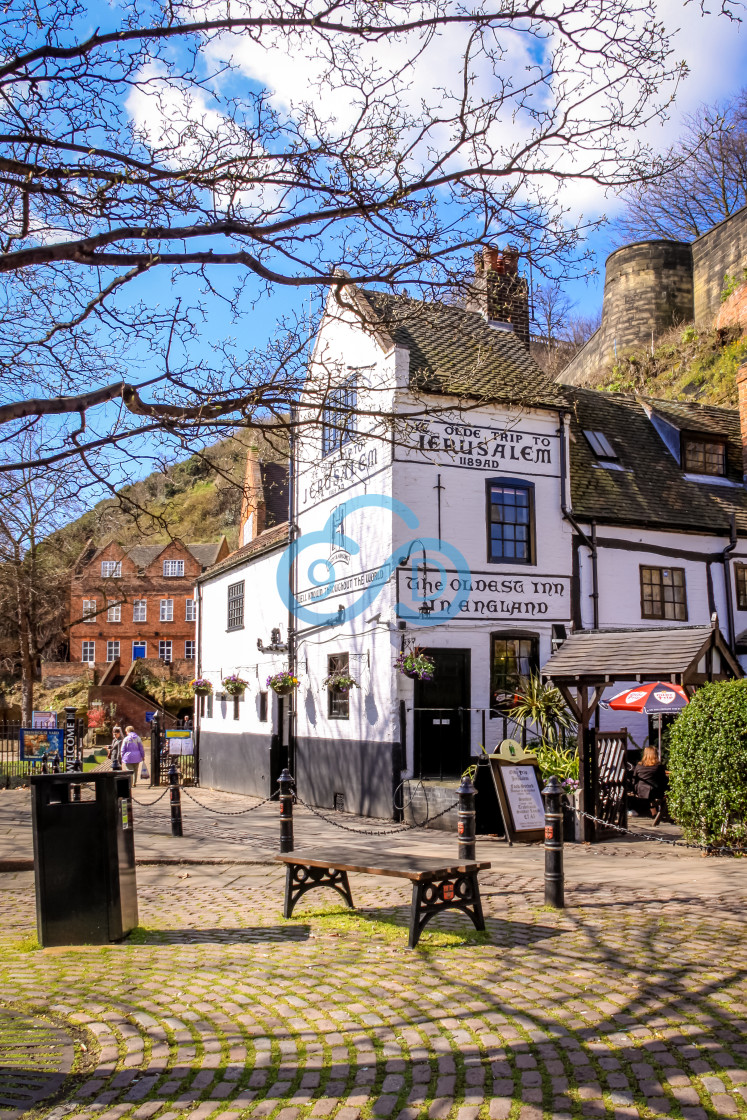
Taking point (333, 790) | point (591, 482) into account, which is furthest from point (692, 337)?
point (333, 790)

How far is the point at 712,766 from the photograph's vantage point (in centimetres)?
1040

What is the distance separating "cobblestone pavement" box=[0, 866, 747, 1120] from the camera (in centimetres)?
419

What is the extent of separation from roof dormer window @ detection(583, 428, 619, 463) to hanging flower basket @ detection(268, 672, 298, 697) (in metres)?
8.36

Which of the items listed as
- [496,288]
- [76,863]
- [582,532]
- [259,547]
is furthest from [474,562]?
[76,863]

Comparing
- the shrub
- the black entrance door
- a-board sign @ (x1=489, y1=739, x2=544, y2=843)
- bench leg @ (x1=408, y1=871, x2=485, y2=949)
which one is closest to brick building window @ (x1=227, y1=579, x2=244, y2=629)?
the black entrance door

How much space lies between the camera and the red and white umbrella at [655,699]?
576 inches

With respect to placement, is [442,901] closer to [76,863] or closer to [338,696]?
[76,863]

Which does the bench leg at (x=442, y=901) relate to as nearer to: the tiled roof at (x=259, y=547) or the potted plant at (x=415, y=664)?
the potted plant at (x=415, y=664)

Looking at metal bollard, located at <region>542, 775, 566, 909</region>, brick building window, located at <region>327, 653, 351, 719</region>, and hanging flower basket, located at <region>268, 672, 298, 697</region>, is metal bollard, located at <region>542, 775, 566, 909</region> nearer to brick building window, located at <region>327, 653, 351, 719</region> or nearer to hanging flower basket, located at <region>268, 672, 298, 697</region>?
brick building window, located at <region>327, 653, 351, 719</region>

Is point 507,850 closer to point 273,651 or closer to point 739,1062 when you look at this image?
point 739,1062

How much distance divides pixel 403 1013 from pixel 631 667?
8.12 metres

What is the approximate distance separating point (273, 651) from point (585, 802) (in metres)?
10.6

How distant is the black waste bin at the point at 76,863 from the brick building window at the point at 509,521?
11378 mm

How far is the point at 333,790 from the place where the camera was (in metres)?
18.5
